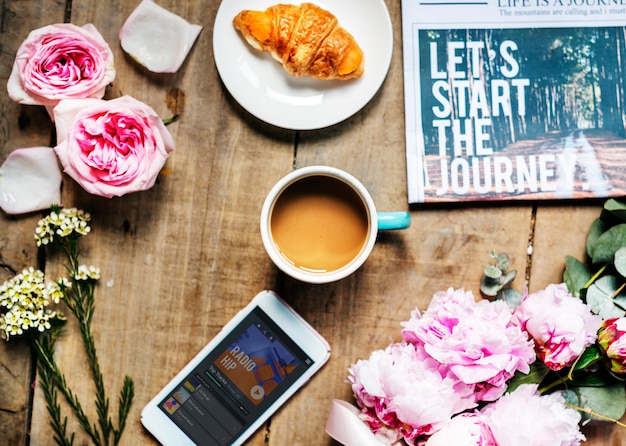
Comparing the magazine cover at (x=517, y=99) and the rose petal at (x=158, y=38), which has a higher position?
the rose petal at (x=158, y=38)

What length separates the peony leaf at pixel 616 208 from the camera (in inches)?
32.3

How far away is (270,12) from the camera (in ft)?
2.68

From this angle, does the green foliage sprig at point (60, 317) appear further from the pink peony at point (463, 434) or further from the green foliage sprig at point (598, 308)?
the green foliage sprig at point (598, 308)

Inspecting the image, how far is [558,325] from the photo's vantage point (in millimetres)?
712

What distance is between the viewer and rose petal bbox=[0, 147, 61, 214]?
842mm

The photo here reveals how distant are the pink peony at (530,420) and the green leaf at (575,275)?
0.17 metres

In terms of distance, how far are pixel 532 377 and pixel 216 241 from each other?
462 mm

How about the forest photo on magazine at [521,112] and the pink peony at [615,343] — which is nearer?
the pink peony at [615,343]

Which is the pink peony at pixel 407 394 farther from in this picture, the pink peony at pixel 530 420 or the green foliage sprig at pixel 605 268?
the green foliage sprig at pixel 605 268

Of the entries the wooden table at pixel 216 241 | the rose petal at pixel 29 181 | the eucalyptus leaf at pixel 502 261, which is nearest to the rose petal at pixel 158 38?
the wooden table at pixel 216 241

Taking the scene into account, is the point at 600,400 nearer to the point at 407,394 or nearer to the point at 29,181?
the point at 407,394

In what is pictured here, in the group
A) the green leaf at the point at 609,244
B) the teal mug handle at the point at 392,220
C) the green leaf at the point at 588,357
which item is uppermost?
the teal mug handle at the point at 392,220

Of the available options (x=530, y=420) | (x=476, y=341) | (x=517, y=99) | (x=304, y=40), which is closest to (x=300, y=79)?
(x=304, y=40)

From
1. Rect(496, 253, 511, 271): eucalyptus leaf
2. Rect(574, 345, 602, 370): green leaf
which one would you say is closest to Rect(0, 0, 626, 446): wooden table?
Rect(496, 253, 511, 271): eucalyptus leaf
